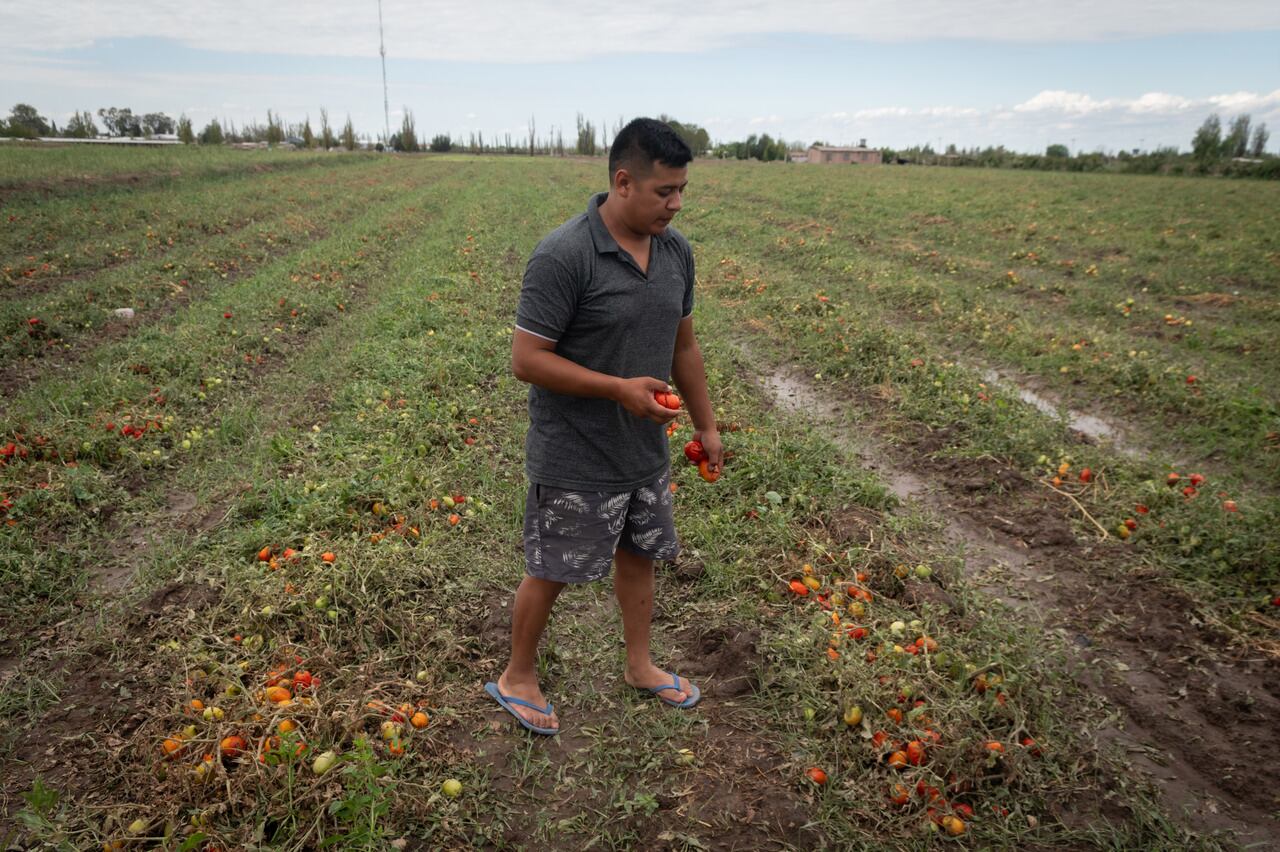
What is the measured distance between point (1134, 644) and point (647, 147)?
3.66m

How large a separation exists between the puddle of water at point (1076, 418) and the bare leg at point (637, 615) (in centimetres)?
481

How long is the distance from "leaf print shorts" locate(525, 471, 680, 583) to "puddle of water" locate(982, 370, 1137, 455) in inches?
199

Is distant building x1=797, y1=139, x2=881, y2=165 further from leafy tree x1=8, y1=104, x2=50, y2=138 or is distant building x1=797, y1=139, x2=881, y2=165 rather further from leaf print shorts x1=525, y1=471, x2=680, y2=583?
leaf print shorts x1=525, y1=471, x2=680, y2=583

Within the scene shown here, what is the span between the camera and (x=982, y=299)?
34.7ft

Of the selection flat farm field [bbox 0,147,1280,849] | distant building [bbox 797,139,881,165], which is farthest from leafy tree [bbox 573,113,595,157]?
flat farm field [bbox 0,147,1280,849]

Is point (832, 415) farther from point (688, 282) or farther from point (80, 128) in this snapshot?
point (80, 128)

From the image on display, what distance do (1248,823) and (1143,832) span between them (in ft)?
1.53

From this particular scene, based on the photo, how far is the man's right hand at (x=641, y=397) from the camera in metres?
2.28

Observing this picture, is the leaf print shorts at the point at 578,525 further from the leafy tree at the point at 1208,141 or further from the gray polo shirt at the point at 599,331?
the leafy tree at the point at 1208,141

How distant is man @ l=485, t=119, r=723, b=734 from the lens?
7.55 feet

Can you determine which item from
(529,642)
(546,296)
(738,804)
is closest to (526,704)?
(529,642)

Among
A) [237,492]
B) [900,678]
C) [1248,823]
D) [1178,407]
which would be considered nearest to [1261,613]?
[1248,823]

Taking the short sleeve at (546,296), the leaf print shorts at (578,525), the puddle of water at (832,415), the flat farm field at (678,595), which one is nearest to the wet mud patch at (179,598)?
the flat farm field at (678,595)

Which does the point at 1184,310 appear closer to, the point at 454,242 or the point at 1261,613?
the point at 1261,613
